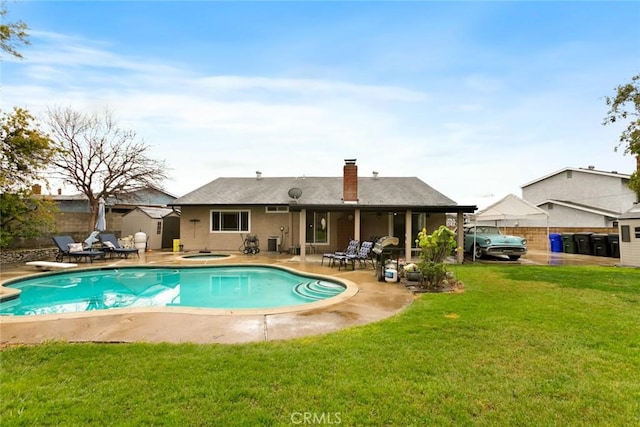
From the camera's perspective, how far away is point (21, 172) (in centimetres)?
Result: 1212

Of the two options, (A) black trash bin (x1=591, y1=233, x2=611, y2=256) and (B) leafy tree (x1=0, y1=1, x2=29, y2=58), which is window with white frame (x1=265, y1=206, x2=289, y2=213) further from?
(A) black trash bin (x1=591, y1=233, x2=611, y2=256)

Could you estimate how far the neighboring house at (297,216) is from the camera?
1544cm

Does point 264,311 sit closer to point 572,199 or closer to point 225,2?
point 225,2

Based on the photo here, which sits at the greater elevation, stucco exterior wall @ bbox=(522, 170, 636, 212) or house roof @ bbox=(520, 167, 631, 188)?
house roof @ bbox=(520, 167, 631, 188)

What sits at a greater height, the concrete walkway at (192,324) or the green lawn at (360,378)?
the green lawn at (360,378)

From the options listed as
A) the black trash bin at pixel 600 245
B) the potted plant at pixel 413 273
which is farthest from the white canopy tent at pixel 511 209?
the potted plant at pixel 413 273

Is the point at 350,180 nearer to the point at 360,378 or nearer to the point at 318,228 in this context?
the point at 318,228

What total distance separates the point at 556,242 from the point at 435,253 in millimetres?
14727

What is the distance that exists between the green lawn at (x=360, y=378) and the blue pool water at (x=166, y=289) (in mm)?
3860

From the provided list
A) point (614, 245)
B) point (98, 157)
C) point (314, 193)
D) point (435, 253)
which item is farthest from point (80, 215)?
point (614, 245)

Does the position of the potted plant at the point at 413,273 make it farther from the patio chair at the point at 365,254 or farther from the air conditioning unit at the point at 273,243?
the air conditioning unit at the point at 273,243

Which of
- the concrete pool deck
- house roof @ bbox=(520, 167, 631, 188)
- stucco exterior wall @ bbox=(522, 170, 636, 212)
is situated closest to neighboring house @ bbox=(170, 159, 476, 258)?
the concrete pool deck

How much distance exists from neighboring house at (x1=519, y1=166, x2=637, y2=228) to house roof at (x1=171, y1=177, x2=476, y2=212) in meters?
13.3

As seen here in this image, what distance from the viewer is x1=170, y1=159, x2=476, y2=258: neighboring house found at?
608 inches
